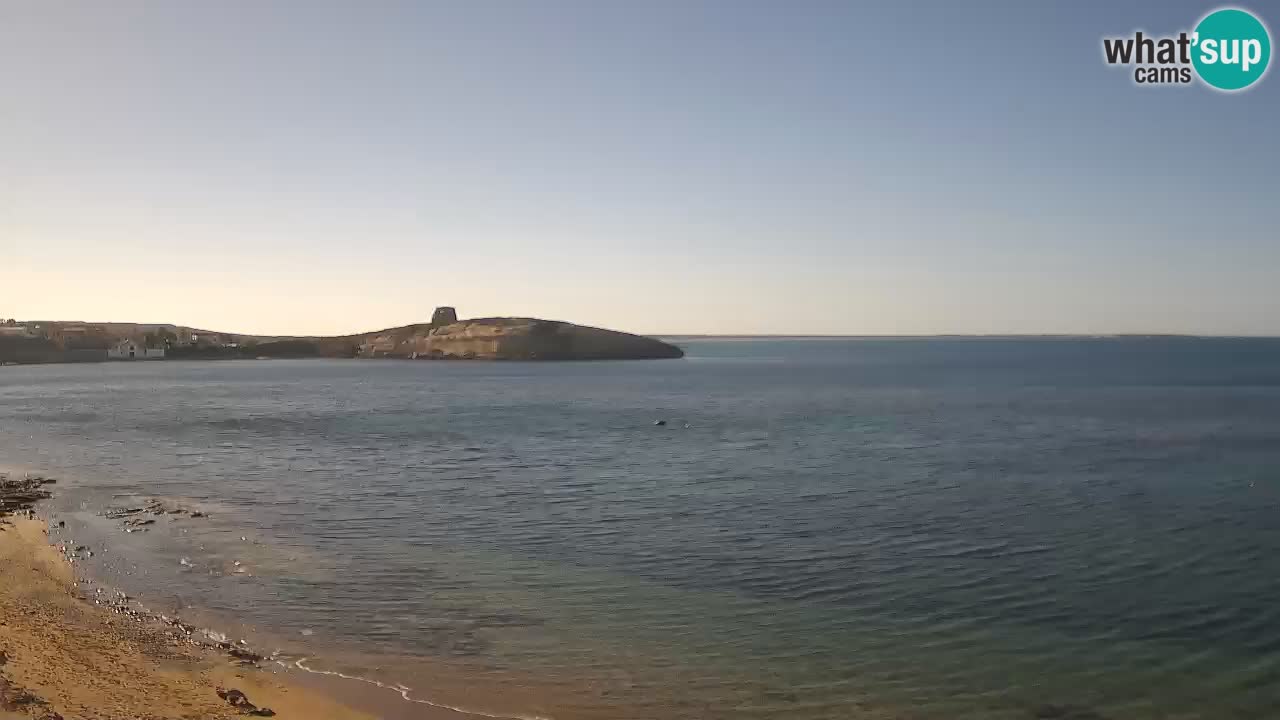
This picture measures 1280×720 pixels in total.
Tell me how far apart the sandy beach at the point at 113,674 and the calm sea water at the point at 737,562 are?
4.67 ft

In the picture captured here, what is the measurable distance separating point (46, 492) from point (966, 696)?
3340 cm

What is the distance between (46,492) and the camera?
3284 cm

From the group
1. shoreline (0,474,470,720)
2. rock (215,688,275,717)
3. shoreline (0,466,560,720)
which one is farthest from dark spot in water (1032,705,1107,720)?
rock (215,688,275,717)

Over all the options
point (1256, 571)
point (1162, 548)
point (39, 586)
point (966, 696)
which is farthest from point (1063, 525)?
point (39, 586)

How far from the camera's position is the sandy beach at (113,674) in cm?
1235

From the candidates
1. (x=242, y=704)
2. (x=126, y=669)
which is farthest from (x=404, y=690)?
(x=126, y=669)

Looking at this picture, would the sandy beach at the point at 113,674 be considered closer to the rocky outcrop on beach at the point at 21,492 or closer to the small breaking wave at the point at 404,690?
the small breaking wave at the point at 404,690

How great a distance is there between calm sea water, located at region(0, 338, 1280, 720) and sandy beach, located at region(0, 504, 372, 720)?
1.42 metres

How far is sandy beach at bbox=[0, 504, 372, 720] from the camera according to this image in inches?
486

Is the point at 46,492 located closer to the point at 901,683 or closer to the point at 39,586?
the point at 39,586

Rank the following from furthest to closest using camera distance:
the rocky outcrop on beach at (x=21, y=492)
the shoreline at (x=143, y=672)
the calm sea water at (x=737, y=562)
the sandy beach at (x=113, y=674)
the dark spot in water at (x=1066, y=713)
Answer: the rocky outcrop on beach at (x=21, y=492), the calm sea water at (x=737, y=562), the dark spot in water at (x=1066, y=713), the shoreline at (x=143, y=672), the sandy beach at (x=113, y=674)

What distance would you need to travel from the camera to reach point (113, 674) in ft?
45.0

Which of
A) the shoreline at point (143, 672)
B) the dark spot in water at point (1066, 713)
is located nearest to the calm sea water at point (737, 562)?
the dark spot in water at point (1066, 713)

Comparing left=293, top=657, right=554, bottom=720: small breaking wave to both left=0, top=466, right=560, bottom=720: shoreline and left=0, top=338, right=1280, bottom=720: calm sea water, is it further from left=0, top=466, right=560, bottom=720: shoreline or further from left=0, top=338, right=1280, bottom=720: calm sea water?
left=0, top=338, right=1280, bottom=720: calm sea water
